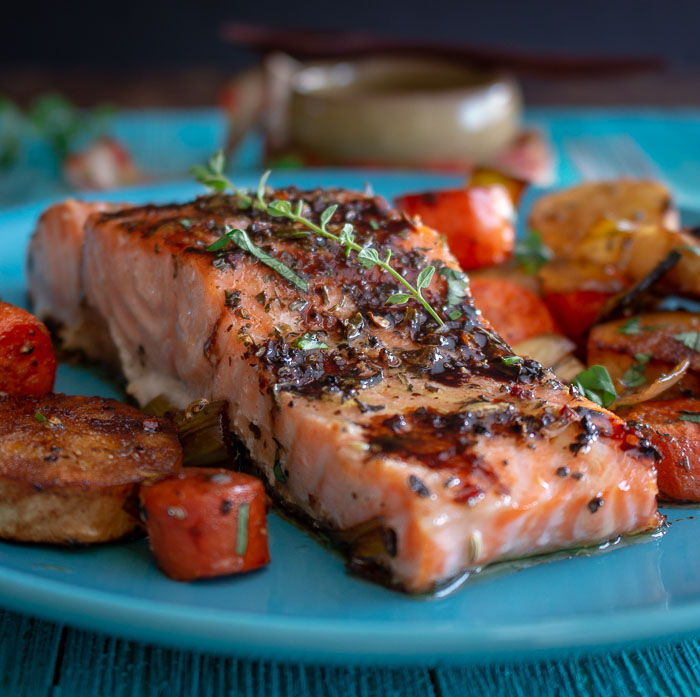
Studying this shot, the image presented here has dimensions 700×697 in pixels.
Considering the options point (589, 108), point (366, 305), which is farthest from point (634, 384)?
point (589, 108)

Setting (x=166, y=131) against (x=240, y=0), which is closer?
(x=166, y=131)

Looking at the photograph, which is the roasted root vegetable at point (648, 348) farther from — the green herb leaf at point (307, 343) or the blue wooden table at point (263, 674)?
the green herb leaf at point (307, 343)

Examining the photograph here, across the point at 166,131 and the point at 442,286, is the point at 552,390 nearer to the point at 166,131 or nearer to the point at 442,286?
the point at 442,286

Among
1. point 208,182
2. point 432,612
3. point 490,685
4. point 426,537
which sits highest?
point 208,182

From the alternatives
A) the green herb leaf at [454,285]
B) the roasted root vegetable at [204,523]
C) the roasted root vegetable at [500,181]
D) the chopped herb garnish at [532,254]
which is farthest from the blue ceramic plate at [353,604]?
the roasted root vegetable at [500,181]

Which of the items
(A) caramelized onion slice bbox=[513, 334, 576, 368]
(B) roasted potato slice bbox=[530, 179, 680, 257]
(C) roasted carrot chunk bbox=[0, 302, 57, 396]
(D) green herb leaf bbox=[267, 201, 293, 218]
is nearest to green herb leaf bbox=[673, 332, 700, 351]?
(A) caramelized onion slice bbox=[513, 334, 576, 368]

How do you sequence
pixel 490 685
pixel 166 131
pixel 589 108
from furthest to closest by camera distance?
1. pixel 589 108
2. pixel 166 131
3. pixel 490 685

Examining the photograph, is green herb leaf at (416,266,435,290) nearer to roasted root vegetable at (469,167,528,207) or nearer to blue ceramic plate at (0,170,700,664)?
blue ceramic plate at (0,170,700,664)
